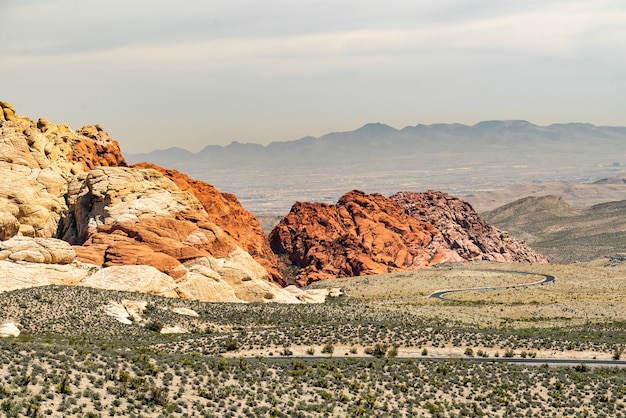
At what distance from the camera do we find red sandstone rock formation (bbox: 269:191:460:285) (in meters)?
140

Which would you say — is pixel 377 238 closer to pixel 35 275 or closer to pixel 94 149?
pixel 94 149

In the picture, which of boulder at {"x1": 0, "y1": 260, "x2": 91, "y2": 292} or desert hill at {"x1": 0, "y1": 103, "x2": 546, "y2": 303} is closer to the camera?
boulder at {"x1": 0, "y1": 260, "x2": 91, "y2": 292}

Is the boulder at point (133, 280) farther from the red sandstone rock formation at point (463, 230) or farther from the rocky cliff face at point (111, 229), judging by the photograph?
the red sandstone rock formation at point (463, 230)

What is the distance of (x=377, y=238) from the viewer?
484ft

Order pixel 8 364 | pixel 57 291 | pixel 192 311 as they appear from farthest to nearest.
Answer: pixel 192 311
pixel 57 291
pixel 8 364

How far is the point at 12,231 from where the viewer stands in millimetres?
80562

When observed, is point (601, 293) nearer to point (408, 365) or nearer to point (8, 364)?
point (408, 365)

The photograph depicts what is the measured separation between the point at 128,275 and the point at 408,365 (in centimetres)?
3416

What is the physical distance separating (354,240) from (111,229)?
64.8 metres

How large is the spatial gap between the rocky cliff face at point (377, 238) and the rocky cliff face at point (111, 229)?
3988 centimetres

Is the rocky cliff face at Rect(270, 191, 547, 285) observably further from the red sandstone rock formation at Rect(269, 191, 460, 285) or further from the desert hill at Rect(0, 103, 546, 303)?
the desert hill at Rect(0, 103, 546, 303)

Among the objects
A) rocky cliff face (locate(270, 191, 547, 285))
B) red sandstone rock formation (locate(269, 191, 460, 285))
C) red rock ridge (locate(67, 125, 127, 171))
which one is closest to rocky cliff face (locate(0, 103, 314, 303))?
red rock ridge (locate(67, 125, 127, 171))

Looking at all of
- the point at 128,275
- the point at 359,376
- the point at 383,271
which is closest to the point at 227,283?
the point at 128,275

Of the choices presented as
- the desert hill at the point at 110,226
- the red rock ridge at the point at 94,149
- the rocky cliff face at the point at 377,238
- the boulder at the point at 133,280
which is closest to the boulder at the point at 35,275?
the desert hill at the point at 110,226
